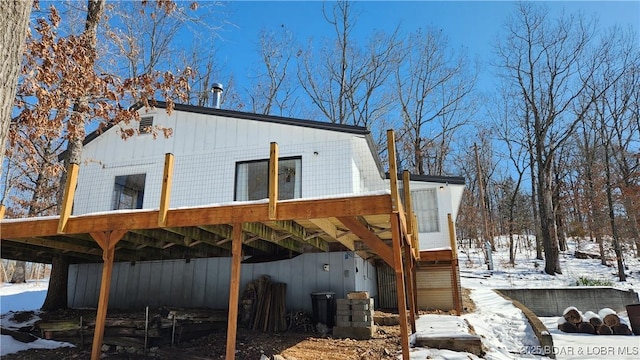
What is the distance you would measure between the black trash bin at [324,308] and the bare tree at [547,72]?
43.5ft

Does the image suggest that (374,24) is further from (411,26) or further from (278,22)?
(278,22)

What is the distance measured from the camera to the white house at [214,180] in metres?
8.99

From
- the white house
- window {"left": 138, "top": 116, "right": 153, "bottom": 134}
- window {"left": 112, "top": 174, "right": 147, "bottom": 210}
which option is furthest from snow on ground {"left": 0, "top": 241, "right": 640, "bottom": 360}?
window {"left": 138, "top": 116, "right": 153, "bottom": 134}

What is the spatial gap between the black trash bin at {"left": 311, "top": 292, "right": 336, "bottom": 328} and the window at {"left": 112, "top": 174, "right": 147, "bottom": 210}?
17.9 ft

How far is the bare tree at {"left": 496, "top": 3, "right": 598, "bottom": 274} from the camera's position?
18.2 meters

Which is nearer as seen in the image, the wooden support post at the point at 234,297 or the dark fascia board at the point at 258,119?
the wooden support post at the point at 234,297

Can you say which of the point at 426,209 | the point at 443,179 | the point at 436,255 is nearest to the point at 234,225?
the point at 436,255

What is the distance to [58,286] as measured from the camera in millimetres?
9602

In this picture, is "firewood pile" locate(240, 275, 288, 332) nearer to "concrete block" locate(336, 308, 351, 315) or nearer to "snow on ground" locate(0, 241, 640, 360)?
"concrete block" locate(336, 308, 351, 315)

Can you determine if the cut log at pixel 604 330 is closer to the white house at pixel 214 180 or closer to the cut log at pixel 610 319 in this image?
the cut log at pixel 610 319

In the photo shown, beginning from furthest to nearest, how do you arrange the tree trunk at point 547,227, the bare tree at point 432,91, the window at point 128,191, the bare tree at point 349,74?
the bare tree at point 432,91 < the bare tree at point 349,74 < the tree trunk at point 547,227 < the window at point 128,191

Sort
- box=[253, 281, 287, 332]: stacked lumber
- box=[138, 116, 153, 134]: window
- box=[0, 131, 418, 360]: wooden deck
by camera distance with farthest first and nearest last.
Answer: box=[138, 116, 153, 134]: window → box=[253, 281, 287, 332]: stacked lumber → box=[0, 131, 418, 360]: wooden deck

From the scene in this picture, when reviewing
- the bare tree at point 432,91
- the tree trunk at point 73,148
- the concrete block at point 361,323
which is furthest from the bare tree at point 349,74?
→ the concrete block at point 361,323

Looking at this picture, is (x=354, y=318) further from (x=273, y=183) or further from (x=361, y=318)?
(x=273, y=183)
